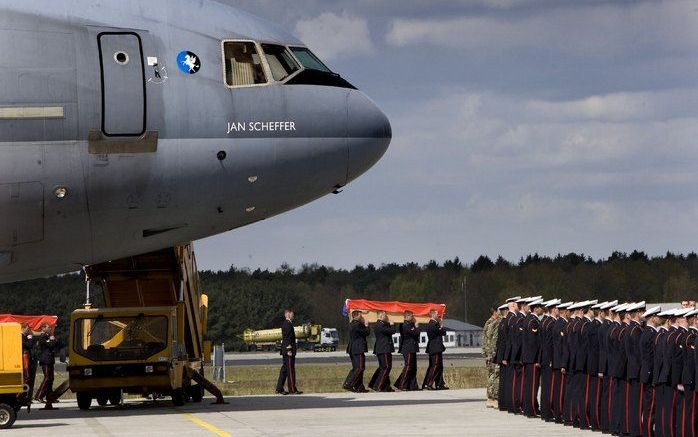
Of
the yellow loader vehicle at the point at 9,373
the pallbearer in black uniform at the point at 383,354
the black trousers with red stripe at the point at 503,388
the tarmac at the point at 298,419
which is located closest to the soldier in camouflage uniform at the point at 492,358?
the tarmac at the point at 298,419

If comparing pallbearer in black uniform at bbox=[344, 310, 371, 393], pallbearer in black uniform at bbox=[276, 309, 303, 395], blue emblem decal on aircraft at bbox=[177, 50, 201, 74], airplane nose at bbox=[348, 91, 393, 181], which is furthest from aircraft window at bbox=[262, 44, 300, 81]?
pallbearer in black uniform at bbox=[344, 310, 371, 393]

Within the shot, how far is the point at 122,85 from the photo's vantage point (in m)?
20.2

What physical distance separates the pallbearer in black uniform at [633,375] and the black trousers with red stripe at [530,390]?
3.35 m

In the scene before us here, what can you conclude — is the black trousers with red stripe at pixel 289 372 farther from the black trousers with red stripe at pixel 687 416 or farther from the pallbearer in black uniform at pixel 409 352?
the black trousers with red stripe at pixel 687 416

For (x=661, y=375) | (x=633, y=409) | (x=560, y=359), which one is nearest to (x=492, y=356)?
(x=560, y=359)

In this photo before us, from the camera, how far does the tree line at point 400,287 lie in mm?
55188

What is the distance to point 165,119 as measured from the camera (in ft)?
67.2

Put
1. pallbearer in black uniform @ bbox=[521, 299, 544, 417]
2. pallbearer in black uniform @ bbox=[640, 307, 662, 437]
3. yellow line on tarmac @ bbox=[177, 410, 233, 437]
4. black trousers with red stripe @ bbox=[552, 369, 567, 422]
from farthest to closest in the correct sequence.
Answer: pallbearer in black uniform @ bbox=[521, 299, 544, 417], black trousers with red stripe @ bbox=[552, 369, 567, 422], yellow line on tarmac @ bbox=[177, 410, 233, 437], pallbearer in black uniform @ bbox=[640, 307, 662, 437]

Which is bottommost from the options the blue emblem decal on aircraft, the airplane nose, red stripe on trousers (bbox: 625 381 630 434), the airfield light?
red stripe on trousers (bbox: 625 381 630 434)

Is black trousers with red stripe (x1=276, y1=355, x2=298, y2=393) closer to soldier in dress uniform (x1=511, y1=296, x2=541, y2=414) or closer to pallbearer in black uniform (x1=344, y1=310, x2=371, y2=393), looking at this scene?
pallbearer in black uniform (x1=344, y1=310, x2=371, y2=393)

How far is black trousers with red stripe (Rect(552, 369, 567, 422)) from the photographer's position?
21.7 metres

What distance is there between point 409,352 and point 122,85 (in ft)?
44.0

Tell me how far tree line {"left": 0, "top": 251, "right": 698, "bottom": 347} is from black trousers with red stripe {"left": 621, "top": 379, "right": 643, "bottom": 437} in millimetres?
28280

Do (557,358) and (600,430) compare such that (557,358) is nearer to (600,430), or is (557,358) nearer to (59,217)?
(600,430)
